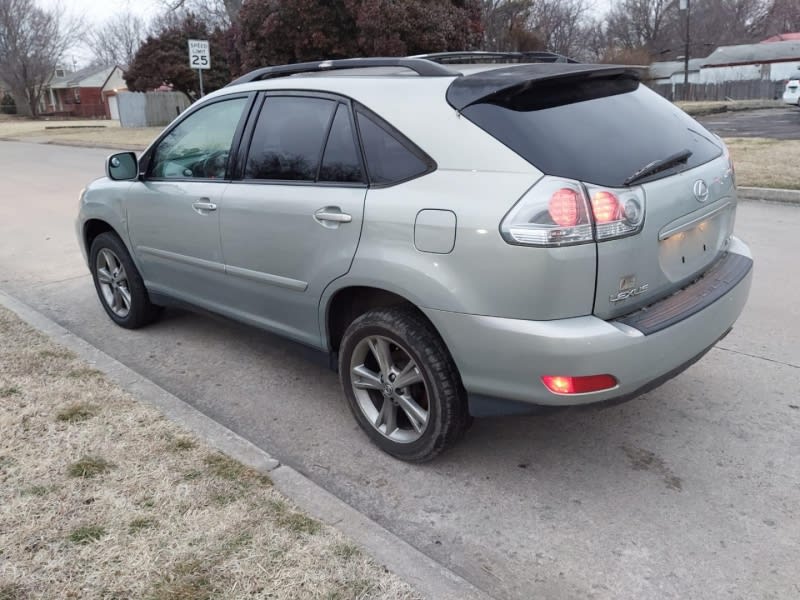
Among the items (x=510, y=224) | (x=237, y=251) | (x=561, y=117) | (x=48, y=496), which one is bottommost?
(x=48, y=496)

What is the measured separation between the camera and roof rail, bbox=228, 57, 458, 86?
3178 millimetres

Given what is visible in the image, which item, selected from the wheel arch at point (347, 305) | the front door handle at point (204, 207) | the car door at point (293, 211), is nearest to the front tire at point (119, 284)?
the front door handle at point (204, 207)

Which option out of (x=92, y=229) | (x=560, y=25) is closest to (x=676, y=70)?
(x=560, y=25)

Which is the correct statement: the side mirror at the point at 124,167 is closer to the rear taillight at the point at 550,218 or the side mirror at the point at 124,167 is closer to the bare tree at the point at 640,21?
the rear taillight at the point at 550,218

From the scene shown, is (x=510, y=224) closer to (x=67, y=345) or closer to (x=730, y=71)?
(x=67, y=345)

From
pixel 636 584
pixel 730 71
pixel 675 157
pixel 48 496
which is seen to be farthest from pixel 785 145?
pixel 730 71

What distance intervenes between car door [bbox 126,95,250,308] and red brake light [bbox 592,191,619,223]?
216 centimetres

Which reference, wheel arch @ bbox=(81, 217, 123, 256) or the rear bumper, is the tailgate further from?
wheel arch @ bbox=(81, 217, 123, 256)

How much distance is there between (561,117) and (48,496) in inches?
105

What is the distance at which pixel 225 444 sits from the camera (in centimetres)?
337

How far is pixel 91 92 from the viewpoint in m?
68.3

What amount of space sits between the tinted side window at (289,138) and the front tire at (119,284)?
164cm

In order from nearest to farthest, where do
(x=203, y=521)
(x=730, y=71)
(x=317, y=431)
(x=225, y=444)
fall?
(x=203, y=521) < (x=225, y=444) < (x=317, y=431) < (x=730, y=71)

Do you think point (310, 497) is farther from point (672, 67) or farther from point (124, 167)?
point (672, 67)
